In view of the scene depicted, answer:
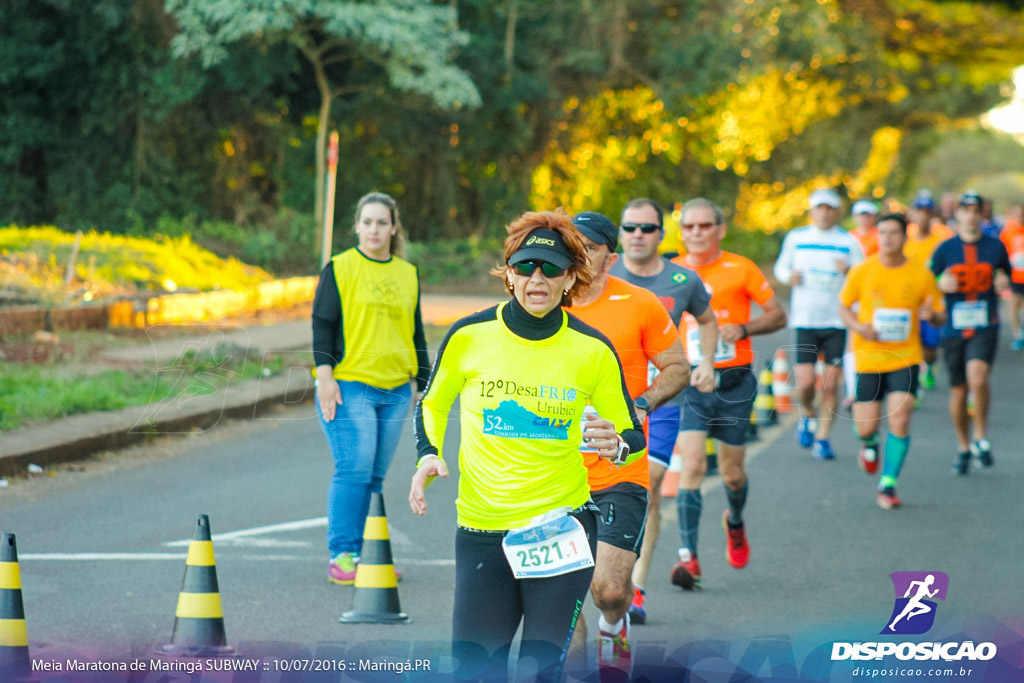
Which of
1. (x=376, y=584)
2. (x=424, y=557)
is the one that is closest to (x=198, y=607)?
(x=376, y=584)

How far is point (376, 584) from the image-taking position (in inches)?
251

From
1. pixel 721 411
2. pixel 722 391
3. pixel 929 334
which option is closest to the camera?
pixel 721 411

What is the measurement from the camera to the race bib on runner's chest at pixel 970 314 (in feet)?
35.7

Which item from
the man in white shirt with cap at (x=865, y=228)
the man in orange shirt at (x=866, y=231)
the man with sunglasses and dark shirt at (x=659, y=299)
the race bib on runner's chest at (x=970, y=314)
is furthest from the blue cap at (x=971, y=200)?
the man with sunglasses and dark shirt at (x=659, y=299)

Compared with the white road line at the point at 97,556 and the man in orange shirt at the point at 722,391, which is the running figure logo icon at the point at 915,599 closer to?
the man in orange shirt at the point at 722,391

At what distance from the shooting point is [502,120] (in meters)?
30.0

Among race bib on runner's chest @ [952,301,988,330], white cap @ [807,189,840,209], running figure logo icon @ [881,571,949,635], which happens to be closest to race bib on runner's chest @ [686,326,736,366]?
running figure logo icon @ [881,571,949,635]

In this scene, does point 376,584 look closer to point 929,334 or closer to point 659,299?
point 659,299

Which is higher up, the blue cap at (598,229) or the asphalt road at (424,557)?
the blue cap at (598,229)

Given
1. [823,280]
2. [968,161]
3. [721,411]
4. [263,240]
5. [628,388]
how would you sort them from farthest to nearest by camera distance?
[968,161] → [263,240] → [823,280] → [721,411] → [628,388]

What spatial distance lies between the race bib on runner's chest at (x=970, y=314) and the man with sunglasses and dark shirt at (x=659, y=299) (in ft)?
15.8

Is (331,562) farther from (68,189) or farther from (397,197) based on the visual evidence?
(397,197)

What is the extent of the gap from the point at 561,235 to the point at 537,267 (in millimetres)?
143

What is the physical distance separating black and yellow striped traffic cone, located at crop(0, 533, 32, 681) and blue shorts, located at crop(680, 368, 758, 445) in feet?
11.9
